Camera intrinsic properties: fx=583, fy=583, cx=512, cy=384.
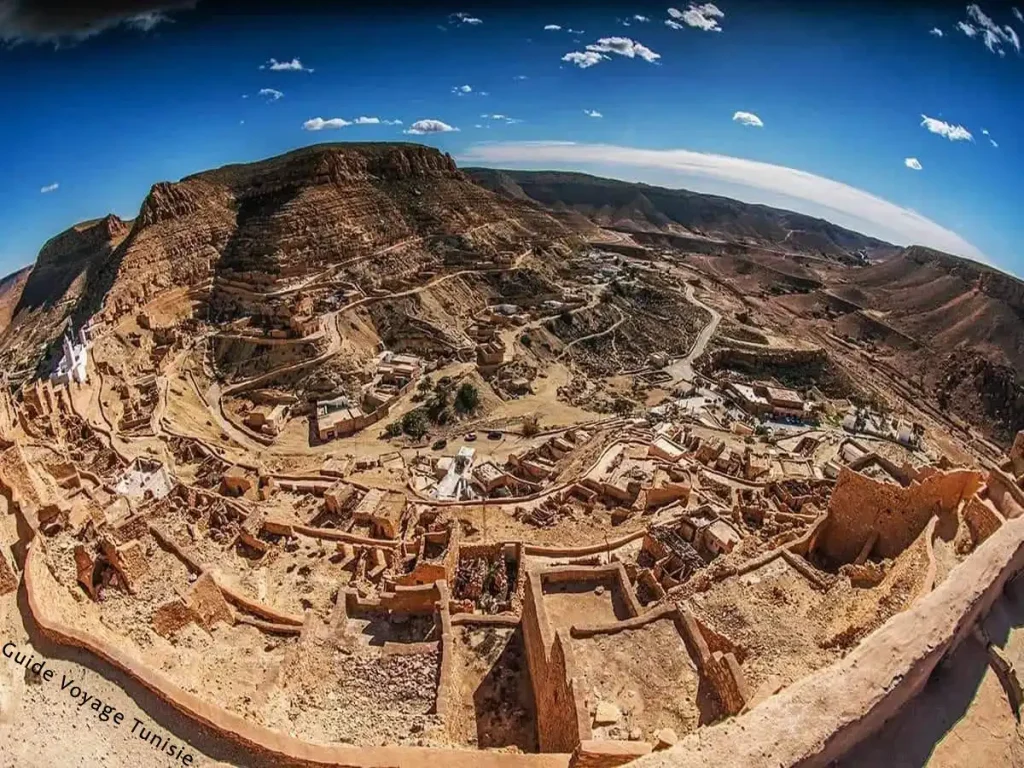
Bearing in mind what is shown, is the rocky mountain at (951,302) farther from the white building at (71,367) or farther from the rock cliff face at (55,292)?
the rock cliff face at (55,292)

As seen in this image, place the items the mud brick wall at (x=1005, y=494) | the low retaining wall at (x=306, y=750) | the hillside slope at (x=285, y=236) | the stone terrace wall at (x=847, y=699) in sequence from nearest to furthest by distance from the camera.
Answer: the stone terrace wall at (x=847, y=699) < the low retaining wall at (x=306, y=750) < the mud brick wall at (x=1005, y=494) < the hillside slope at (x=285, y=236)

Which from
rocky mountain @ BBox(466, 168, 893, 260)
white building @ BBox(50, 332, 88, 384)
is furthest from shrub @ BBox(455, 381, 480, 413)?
rocky mountain @ BBox(466, 168, 893, 260)

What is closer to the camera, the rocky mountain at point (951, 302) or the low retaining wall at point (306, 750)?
the low retaining wall at point (306, 750)

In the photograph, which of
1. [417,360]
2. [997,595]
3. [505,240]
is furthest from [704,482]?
[505,240]

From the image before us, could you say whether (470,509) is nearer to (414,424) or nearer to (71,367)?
(414,424)

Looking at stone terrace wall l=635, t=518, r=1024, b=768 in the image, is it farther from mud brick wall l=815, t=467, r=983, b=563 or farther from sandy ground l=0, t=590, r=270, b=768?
sandy ground l=0, t=590, r=270, b=768

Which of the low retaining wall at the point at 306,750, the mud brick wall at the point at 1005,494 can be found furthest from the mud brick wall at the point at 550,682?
the mud brick wall at the point at 1005,494

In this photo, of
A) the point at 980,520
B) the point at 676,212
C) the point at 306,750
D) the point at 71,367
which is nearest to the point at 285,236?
the point at 71,367
